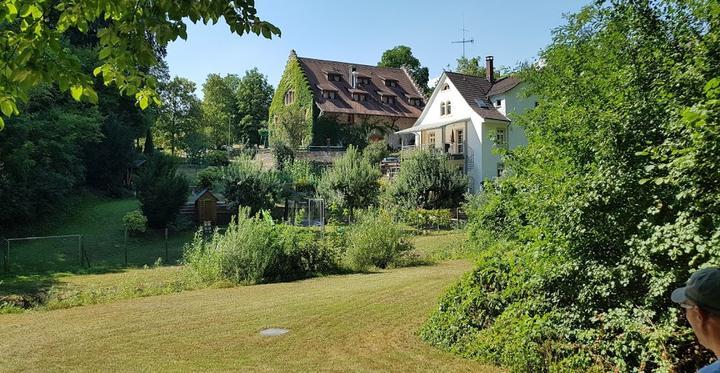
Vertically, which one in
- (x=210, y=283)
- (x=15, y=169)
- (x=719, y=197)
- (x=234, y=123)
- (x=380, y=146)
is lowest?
(x=210, y=283)

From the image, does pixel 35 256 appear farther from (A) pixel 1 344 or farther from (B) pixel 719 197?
(B) pixel 719 197

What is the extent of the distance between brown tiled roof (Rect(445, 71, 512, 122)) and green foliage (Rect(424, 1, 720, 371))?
34.1 m

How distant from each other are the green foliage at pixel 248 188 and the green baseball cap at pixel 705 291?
26084 millimetres

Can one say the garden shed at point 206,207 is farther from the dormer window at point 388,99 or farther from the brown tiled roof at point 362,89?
the dormer window at point 388,99

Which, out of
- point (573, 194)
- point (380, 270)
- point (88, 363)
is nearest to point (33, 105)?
point (380, 270)

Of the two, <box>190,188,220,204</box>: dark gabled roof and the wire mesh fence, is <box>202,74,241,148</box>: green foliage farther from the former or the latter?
the wire mesh fence

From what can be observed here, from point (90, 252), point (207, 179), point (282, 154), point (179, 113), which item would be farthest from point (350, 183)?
point (179, 113)

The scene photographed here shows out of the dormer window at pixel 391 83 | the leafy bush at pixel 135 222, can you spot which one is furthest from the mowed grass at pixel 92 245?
the dormer window at pixel 391 83

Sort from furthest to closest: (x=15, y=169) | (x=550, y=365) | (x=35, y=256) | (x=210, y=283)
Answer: (x=15, y=169) < (x=35, y=256) < (x=210, y=283) < (x=550, y=365)

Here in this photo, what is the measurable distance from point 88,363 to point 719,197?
7.58 m

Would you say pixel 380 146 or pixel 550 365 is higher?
pixel 380 146

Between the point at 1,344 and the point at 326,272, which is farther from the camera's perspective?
the point at 326,272

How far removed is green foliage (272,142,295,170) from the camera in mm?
40103

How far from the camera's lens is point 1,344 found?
808 cm
